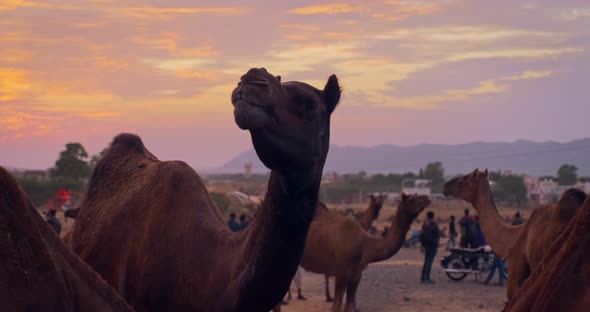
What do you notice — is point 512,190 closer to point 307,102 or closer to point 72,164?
point 72,164

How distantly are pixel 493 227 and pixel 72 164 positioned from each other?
57534 millimetres

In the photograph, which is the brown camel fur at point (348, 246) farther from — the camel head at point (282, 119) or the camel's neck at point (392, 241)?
the camel head at point (282, 119)

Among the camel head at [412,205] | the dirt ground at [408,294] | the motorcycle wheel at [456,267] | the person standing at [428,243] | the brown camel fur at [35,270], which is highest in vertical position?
the brown camel fur at [35,270]

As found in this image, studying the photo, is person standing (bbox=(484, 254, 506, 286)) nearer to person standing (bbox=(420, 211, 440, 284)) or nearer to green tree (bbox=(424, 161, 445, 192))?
person standing (bbox=(420, 211, 440, 284))

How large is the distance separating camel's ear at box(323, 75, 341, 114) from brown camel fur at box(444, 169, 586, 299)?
4745mm

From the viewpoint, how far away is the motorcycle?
965 inches

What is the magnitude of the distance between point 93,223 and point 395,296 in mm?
14491

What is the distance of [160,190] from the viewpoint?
6508 millimetres

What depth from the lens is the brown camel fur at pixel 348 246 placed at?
17266 millimetres

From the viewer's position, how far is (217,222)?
6.18 metres

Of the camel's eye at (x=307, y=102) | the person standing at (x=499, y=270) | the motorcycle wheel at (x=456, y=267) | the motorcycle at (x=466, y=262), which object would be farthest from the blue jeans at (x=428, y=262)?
the camel's eye at (x=307, y=102)

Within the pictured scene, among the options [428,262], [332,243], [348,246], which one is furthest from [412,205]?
[428,262]

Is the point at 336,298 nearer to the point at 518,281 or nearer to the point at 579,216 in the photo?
the point at 518,281

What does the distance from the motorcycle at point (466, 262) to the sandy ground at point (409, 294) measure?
0.28m
